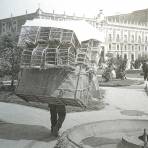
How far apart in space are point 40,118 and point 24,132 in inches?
55.0

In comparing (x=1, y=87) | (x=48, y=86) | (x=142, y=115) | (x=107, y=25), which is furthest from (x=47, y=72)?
(x=107, y=25)

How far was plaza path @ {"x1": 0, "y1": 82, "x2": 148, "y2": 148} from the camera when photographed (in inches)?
198

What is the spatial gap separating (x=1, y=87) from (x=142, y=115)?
6808mm

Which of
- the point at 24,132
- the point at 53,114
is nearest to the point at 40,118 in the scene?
the point at 24,132

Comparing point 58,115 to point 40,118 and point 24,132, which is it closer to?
point 24,132

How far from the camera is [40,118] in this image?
701cm

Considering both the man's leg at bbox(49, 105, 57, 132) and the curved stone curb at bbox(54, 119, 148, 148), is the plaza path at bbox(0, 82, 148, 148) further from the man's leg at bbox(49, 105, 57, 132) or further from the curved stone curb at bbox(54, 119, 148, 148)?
the curved stone curb at bbox(54, 119, 148, 148)

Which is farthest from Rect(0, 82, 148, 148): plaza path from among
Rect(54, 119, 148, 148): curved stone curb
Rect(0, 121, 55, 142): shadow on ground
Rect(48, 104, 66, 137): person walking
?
Rect(54, 119, 148, 148): curved stone curb

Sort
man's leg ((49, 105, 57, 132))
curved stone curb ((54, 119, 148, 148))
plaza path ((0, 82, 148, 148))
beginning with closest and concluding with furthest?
curved stone curb ((54, 119, 148, 148))
plaza path ((0, 82, 148, 148))
man's leg ((49, 105, 57, 132))

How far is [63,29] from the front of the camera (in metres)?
4.50

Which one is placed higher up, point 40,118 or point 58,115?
point 58,115

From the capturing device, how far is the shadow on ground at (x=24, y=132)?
521cm

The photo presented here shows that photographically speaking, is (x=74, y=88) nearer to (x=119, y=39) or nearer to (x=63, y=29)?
(x=63, y=29)

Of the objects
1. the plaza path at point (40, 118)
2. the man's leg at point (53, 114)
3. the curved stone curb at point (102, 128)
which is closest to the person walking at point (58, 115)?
the man's leg at point (53, 114)
